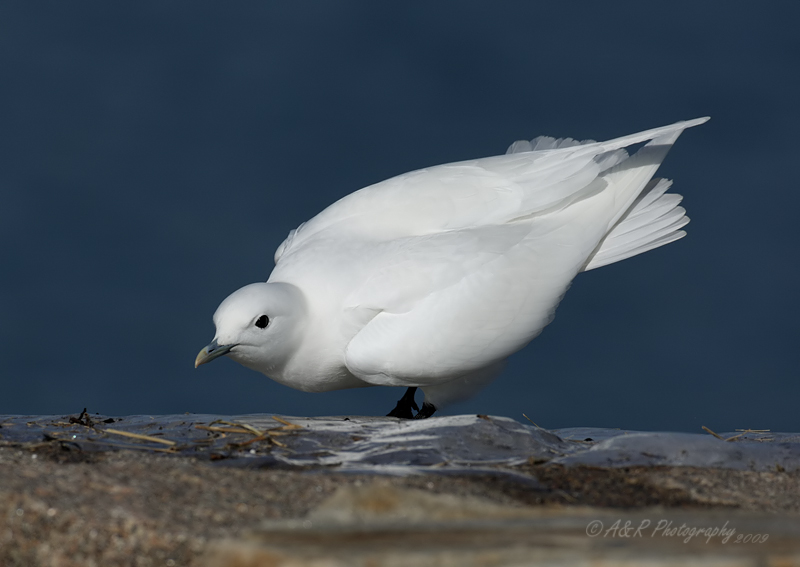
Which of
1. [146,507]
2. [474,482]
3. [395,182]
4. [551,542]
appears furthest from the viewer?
[395,182]

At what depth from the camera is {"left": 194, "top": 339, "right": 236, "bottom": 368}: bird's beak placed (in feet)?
16.8

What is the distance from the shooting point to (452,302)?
207 inches

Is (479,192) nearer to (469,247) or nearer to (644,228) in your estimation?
(469,247)

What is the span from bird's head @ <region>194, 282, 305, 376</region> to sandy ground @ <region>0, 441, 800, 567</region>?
66.9 inches

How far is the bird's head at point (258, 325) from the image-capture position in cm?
521

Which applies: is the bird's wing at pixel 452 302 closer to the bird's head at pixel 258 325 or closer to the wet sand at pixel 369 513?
the bird's head at pixel 258 325

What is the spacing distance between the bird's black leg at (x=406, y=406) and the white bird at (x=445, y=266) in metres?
0.04

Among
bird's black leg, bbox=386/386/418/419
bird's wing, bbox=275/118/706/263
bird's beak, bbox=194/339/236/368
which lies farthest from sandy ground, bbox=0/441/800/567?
bird's black leg, bbox=386/386/418/419

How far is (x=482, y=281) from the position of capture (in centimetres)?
534

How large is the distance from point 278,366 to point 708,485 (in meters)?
3.19

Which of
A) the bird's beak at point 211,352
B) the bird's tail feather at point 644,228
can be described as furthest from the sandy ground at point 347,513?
the bird's tail feather at point 644,228

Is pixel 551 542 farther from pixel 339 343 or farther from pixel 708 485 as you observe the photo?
pixel 339 343

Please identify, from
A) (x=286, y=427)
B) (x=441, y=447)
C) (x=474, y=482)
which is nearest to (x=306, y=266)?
(x=286, y=427)

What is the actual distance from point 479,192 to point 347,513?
3.64m
